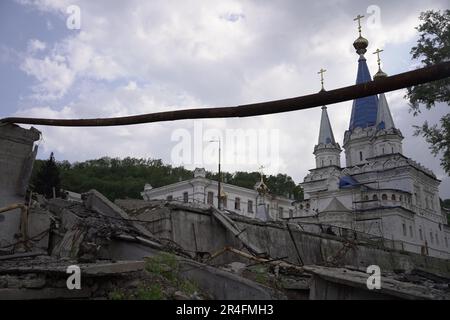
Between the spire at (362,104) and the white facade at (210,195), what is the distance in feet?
49.2

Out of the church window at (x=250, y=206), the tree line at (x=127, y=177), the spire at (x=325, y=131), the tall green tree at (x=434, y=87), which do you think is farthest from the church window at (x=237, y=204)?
the tall green tree at (x=434, y=87)

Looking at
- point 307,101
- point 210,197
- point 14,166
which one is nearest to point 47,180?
point 210,197

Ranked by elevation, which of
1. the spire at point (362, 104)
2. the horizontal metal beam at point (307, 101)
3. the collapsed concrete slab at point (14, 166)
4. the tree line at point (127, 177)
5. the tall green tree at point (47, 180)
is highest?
the spire at point (362, 104)

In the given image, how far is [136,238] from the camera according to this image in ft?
30.5

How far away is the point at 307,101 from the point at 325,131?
57.3 meters

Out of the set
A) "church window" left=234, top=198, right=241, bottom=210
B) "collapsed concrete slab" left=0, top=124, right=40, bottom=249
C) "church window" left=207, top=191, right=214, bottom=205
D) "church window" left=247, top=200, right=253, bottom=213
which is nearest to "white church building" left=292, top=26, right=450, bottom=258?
"church window" left=247, top=200, right=253, bottom=213

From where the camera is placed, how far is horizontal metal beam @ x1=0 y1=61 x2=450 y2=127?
10.1ft

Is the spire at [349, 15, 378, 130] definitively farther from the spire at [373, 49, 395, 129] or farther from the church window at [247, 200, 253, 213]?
the church window at [247, 200, 253, 213]

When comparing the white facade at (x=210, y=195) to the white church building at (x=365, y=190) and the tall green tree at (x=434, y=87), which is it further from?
the tall green tree at (x=434, y=87)

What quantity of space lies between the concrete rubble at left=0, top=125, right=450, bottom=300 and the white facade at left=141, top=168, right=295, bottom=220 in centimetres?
4001

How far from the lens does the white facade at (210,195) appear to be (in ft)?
184

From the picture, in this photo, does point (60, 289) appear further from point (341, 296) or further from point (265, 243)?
point (265, 243)
